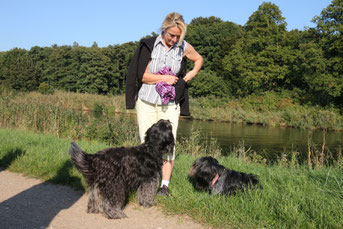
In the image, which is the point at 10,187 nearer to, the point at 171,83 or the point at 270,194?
the point at 171,83

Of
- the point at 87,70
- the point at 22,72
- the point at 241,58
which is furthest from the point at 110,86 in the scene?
the point at 241,58

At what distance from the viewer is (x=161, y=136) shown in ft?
14.0

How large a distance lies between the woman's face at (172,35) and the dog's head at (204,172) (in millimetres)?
1818

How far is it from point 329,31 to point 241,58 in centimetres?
1271

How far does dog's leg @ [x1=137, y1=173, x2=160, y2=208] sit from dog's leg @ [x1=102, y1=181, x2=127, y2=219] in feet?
1.36

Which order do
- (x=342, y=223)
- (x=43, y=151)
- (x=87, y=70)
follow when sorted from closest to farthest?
(x=342, y=223), (x=43, y=151), (x=87, y=70)

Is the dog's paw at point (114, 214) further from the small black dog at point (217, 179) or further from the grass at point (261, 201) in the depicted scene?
the small black dog at point (217, 179)

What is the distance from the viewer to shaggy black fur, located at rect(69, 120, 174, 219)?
12.4 ft

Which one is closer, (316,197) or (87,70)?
(316,197)

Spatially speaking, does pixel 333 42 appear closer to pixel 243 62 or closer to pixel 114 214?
pixel 243 62

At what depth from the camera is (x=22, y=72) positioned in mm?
61938

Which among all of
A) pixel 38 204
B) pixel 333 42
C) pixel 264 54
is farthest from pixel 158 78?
pixel 264 54

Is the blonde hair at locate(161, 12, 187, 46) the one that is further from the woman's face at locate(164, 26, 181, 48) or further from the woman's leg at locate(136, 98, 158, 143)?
the woman's leg at locate(136, 98, 158, 143)

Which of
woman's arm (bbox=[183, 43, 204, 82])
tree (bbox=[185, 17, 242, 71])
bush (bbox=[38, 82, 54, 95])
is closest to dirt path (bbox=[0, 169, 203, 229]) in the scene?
woman's arm (bbox=[183, 43, 204, 82])
